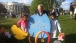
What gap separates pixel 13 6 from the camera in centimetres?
437

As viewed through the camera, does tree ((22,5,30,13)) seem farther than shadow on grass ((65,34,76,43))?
Yes

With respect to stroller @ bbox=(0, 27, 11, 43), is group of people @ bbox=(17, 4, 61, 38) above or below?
above

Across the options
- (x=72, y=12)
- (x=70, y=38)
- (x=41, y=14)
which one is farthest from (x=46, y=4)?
(x=70, y=38)

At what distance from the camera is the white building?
4387 millimetres

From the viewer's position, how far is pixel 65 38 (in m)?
4.37

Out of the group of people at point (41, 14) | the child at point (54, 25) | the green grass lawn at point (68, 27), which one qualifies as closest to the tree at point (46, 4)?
the group of people at point (41, 14)

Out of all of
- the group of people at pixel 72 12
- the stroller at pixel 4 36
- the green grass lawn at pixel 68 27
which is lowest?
the stroller at pixel 4 36

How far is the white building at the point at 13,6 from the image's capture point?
14.4 feet

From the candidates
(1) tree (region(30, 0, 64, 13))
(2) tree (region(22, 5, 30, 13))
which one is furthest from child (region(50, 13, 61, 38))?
(2) tree (region(22, 5, 30, 13))

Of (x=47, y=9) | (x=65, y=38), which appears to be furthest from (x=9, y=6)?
(x=65, y=38)

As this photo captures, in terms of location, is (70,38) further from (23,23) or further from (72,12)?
(23,23)

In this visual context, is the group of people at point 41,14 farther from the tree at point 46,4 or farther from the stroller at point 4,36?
the stroller at point 4,36

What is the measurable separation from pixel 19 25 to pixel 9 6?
431 millimetres

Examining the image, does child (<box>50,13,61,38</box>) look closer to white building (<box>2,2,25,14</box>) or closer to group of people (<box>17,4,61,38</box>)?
group of people (<box>17,4,61,38</box>)
